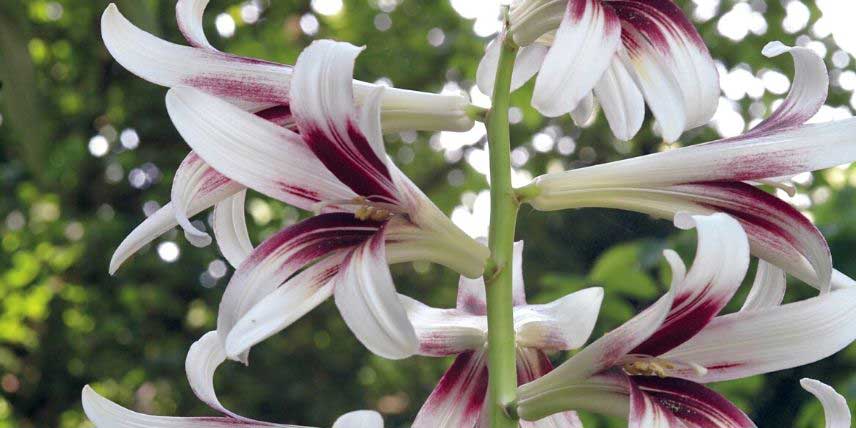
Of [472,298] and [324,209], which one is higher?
[324,209]

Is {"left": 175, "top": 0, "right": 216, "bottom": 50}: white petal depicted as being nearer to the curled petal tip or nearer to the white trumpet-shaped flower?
the white trumpet-shaped flower

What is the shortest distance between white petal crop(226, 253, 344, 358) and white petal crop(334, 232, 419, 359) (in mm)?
31

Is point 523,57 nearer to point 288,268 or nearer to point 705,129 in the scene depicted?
point 288,268

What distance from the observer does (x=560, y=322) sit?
1079 mm

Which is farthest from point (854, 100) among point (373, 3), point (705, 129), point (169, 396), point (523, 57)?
point (523, 57)

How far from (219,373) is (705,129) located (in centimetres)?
249

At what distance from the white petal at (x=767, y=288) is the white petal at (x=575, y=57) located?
11.0 inches

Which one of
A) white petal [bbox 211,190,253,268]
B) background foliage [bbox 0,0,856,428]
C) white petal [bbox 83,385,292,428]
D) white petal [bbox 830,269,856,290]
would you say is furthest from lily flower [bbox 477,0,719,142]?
background foliage [bbox 0,0,856,428]

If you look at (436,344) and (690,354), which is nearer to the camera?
(690,354)

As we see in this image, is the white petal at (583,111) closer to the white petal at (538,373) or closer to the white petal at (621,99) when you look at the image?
the white petal at (621,99)

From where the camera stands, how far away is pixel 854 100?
5.29 m

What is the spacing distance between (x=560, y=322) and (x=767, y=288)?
7.8 inches

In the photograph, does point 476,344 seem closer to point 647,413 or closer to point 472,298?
point 472,298

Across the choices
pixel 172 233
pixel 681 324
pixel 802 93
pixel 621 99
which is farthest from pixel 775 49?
pixel 172 233
